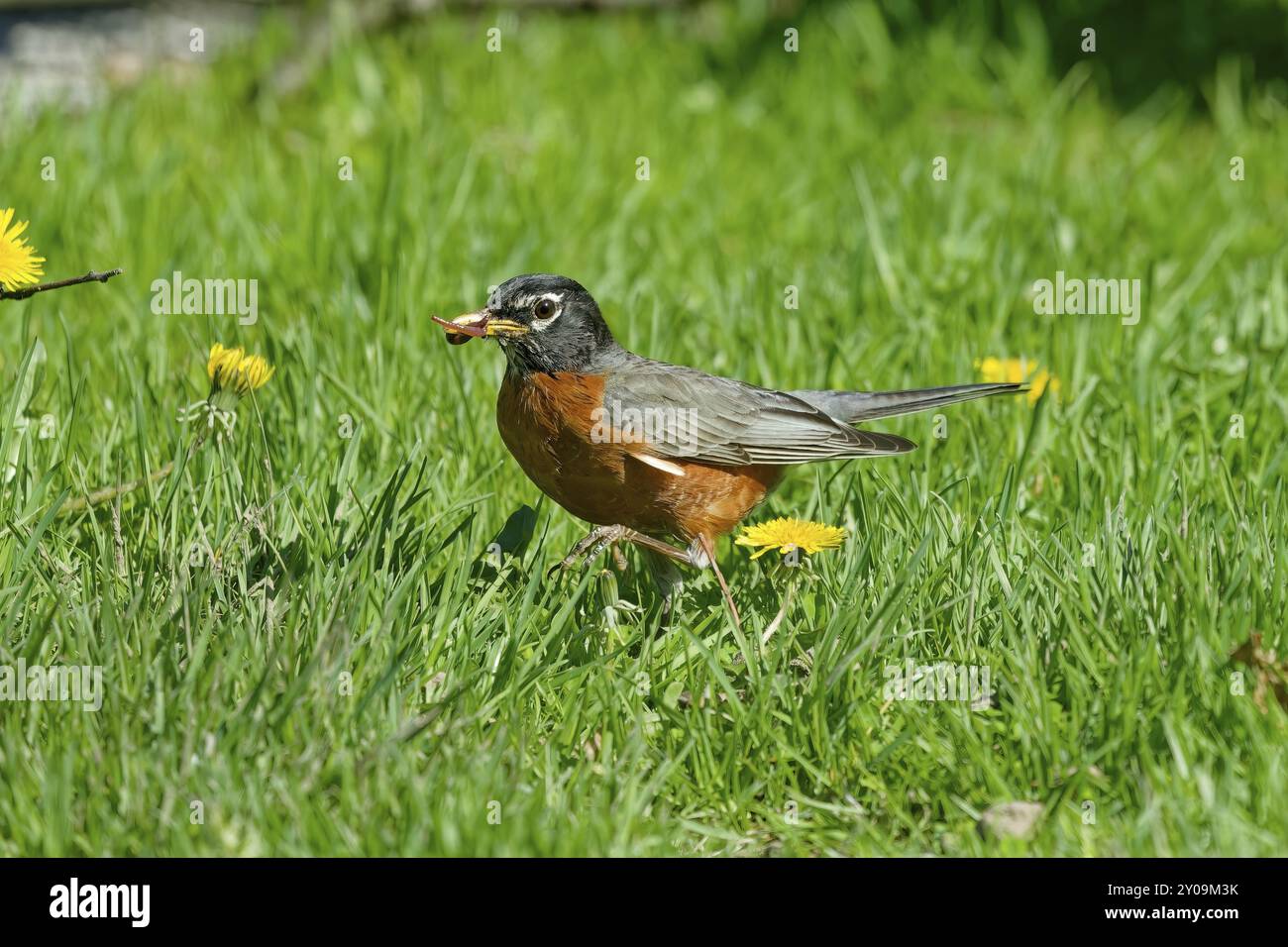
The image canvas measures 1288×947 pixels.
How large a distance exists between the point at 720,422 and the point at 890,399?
642 mm

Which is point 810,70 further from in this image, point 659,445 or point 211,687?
point 211,687

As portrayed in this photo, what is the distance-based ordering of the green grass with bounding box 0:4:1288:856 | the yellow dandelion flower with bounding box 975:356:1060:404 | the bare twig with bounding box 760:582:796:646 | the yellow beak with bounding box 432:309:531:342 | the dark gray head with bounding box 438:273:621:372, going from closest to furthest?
1. the green grass with bounding box 0:4:1288:856
2. the bare twig with bounding box 760:582:796:646
3. the yellow beak with bounding box 432:309:531:342
4. the dark gray head with bounding box 438:273:621:372
5. the yellow dandelion flower with bounding box 975:356:1060:404

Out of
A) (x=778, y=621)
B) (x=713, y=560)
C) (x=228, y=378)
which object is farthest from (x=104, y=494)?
(x=778, y=621)

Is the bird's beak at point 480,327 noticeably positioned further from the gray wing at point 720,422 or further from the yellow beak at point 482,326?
the gray wing at point 720,422

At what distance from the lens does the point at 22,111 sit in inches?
273

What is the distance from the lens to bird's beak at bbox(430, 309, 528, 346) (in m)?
3.84

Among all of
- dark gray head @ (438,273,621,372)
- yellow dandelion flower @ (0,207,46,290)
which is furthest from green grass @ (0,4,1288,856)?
yellow dandelion flower @ (0,207,46,290)

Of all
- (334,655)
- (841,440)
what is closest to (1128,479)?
(841,440)

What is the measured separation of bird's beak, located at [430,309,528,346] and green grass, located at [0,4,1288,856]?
47 cm

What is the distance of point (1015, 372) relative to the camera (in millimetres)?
5105

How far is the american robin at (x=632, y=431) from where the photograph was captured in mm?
3891

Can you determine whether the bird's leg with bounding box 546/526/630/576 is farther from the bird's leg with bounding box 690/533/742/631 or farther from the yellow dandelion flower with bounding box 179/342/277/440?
the yellow dandelion flower with bounding box 179/342/277/440

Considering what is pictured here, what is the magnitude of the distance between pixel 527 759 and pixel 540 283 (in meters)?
1.36
